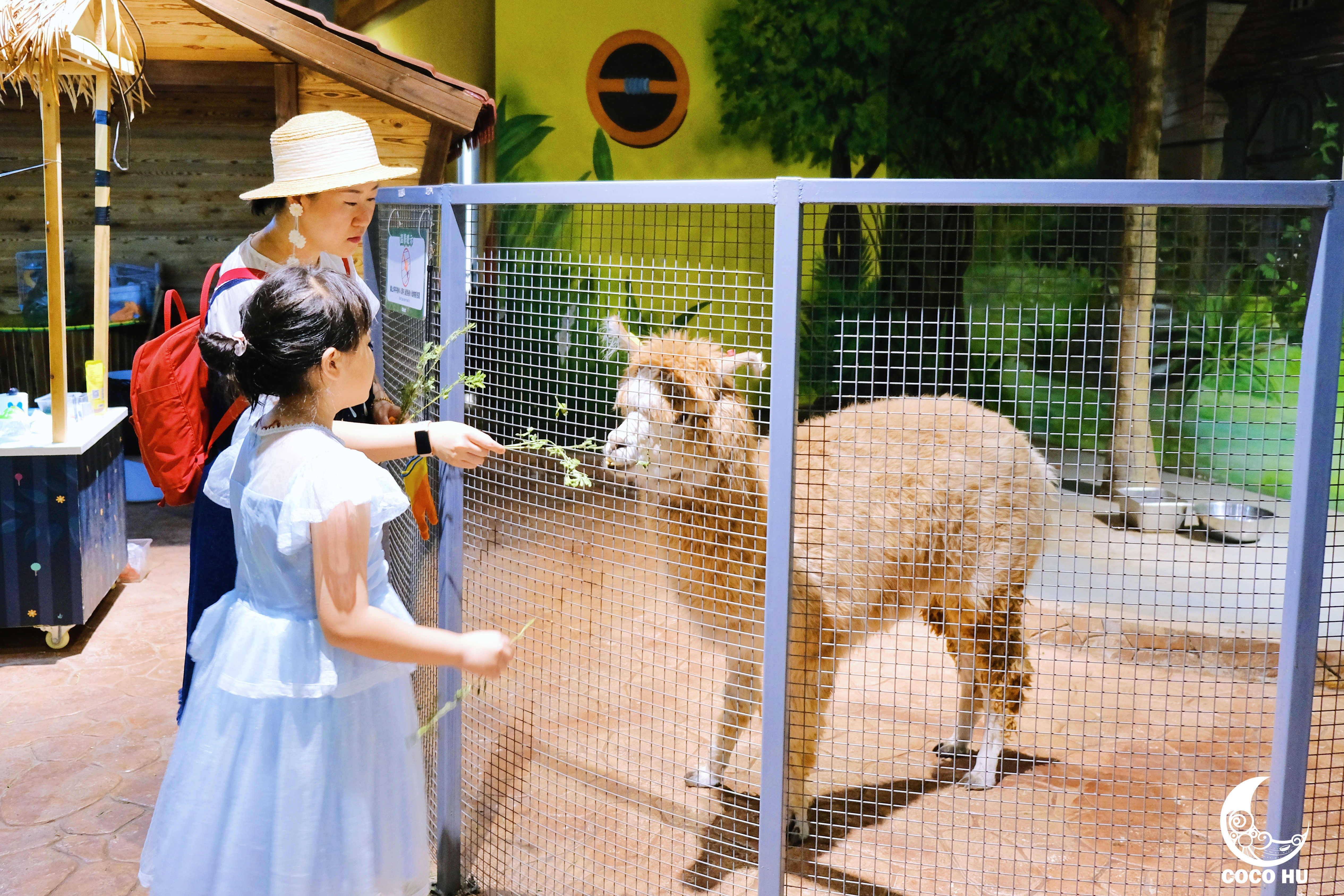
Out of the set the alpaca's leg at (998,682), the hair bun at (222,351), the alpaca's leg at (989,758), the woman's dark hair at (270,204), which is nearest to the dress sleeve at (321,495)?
the hair bun at (222,351)

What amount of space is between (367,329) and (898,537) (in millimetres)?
2179

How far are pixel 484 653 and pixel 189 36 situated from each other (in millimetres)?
5666

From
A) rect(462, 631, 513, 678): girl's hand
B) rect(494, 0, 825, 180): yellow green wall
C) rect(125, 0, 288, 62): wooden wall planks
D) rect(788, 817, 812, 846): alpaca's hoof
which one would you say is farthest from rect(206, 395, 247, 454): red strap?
rect(494, 0, 825, 180): yellow green wall

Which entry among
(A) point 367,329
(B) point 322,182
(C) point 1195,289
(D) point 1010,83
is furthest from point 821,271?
(A) point 367,329

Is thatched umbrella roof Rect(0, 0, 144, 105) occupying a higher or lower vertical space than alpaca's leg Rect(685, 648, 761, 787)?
higher

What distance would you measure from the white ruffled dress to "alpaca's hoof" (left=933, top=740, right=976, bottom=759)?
2.82 metres

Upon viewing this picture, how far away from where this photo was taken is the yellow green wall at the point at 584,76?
31.1 ft

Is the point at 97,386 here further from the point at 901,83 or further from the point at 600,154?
the point at 901,83

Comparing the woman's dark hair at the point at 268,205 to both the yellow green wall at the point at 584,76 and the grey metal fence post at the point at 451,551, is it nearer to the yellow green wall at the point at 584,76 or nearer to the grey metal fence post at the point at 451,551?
the grey metal fence post at the point at 451,551

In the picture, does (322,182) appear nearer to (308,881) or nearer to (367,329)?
(367,329)

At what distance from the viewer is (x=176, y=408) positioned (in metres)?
2.71

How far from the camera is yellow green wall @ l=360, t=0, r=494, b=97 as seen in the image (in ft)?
31.8

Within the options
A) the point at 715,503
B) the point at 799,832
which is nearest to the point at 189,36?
the point at 715,503

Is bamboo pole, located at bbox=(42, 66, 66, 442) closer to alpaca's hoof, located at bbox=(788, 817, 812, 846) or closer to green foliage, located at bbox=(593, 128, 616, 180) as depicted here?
alpaca's hoof, located at bbox=(788, 817, 812, 846)
